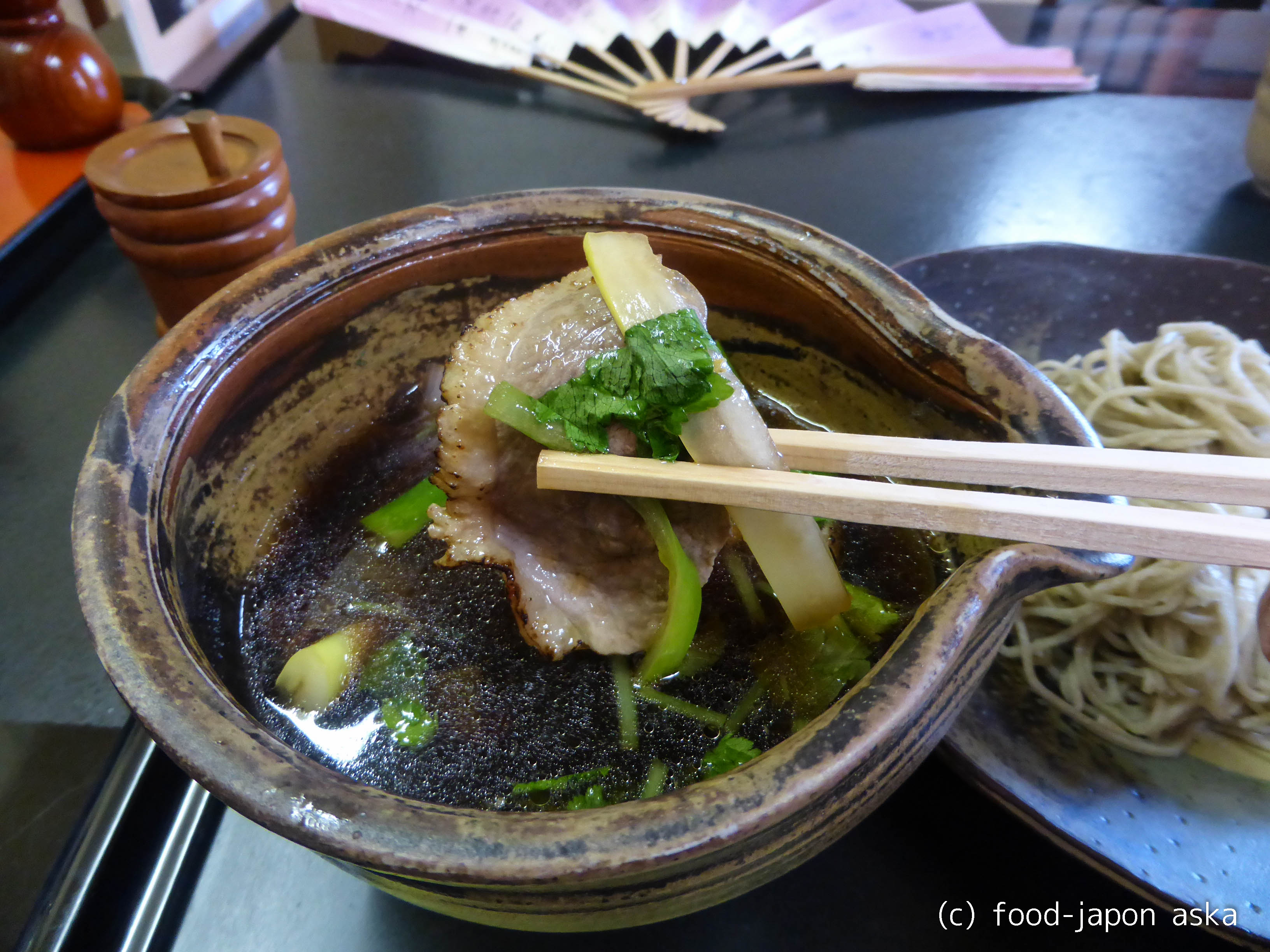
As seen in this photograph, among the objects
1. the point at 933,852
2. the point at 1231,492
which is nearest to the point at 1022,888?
the point at 933,852

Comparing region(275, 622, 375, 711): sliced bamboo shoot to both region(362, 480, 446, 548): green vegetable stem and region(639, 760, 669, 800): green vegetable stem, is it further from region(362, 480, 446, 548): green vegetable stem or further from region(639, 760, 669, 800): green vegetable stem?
region(639, 760, 669, 800): green vegetable stem

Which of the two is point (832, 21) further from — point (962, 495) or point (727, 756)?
point (727, 756)

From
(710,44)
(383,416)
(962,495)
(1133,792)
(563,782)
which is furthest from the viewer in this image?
(710,44)

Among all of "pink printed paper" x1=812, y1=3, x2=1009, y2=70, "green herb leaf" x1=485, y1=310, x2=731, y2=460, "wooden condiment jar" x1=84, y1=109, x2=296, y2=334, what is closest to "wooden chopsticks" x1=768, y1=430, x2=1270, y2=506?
"green herb leaf" x1=485, y1=310, x2=731, y2=460

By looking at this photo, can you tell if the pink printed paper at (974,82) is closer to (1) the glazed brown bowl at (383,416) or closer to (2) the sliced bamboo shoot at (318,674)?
(1) the glazed brown bowl at (383,416)

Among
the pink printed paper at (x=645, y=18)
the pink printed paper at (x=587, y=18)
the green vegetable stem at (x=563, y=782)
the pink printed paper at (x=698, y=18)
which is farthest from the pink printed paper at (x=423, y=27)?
the green vegetable stem at (x=563, y=782)

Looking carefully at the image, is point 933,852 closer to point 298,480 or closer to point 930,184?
point 298,480

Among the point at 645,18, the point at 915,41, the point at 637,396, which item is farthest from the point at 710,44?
the point at 637,396
